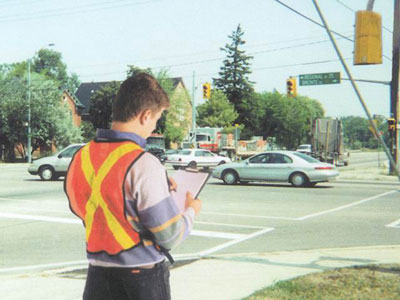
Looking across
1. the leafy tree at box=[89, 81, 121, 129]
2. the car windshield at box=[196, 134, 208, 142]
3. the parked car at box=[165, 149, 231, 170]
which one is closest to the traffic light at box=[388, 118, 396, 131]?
the parked car at box=[165, 149, 231, 170]

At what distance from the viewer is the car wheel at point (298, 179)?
778 inches

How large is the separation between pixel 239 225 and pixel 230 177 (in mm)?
10385

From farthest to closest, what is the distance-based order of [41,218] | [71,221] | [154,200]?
[41,218], [71,221], [154,200]

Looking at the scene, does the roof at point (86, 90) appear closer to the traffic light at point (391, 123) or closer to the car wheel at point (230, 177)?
the traffic light at point (391, 123)

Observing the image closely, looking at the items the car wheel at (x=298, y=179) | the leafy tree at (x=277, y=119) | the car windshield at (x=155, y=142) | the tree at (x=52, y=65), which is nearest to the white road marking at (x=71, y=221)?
the car wheel at (x=298, y=179)

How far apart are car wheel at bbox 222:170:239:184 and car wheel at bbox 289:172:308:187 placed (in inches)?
91.5

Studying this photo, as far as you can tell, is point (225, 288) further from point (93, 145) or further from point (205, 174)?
point (93, 145)

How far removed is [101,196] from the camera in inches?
89.4

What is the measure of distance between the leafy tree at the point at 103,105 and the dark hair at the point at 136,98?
61.8m

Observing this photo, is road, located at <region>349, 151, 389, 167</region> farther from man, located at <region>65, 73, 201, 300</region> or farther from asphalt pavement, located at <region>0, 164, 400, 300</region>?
man, located at <region>65, 73, 201, 300</region>

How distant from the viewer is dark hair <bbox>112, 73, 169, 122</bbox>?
7.79 feet

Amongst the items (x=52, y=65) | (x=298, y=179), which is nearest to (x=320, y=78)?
(x=298, y=179)

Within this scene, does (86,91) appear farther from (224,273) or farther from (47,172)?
(224,273)

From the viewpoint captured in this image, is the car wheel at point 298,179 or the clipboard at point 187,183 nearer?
the clipboard at point 187,183
